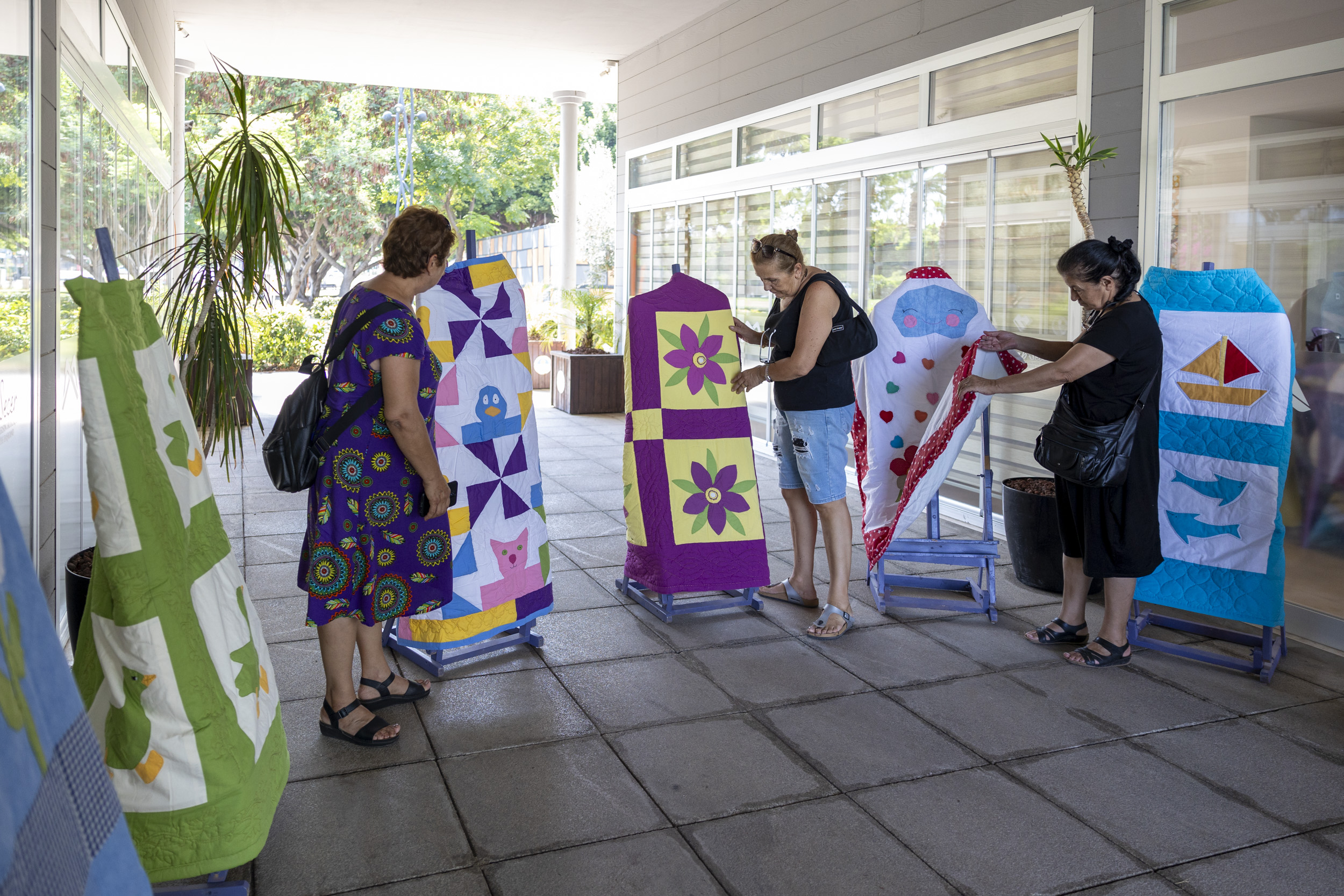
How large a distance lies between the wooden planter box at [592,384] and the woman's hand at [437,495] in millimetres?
7127

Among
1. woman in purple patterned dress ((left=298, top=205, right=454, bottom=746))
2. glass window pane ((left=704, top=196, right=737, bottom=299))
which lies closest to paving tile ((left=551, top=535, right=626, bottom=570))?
woman in purple patterned dress ((left=298, top=205, right=454, bottom=746))

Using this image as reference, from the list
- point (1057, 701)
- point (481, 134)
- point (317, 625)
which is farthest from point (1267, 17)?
point (481, 134)

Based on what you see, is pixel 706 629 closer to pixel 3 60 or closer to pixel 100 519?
pixel 100 519

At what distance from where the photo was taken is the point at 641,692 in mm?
3186

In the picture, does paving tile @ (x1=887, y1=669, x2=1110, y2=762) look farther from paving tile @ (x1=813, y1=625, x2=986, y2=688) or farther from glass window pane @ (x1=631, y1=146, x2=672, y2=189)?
glass window pane @ (x1=631, y1=146, x2=672, y2=189)

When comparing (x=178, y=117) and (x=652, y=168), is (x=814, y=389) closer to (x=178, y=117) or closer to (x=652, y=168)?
(x=652, y=168)

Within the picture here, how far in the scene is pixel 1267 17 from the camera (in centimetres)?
380

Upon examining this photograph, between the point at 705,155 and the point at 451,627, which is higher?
the point at 705,155

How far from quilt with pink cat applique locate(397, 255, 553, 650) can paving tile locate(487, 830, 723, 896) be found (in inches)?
47.4

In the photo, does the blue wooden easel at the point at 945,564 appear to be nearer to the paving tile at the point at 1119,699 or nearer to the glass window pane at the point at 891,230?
the paving tile at the point at 1119,699

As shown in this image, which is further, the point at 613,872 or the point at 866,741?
the point at 866,741

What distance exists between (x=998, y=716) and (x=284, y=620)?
2.52m

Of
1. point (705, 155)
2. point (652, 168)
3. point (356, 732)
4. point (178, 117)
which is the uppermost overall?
point (178, 117)

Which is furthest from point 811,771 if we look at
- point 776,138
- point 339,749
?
point 776,138
